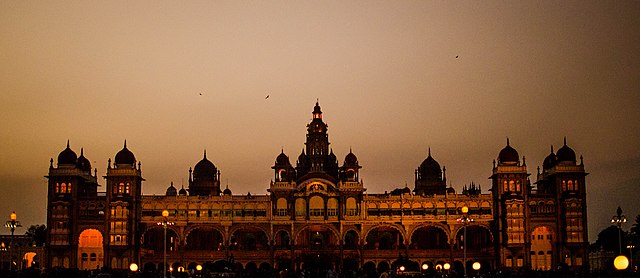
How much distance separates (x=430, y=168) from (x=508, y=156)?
20.3 metres

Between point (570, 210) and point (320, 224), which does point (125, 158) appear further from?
point (570, 210)

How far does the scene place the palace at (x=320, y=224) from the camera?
4279 inches

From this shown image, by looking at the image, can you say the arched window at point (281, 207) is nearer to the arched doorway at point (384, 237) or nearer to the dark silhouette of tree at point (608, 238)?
the arched doorway at point (384, 237)

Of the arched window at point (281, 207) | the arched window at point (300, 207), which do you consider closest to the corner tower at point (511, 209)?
the arched window at point (300, 207)

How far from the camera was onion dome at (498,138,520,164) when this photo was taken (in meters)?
112

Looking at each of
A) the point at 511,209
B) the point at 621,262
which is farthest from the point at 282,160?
the point at 621,262

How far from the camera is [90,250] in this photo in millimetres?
110438

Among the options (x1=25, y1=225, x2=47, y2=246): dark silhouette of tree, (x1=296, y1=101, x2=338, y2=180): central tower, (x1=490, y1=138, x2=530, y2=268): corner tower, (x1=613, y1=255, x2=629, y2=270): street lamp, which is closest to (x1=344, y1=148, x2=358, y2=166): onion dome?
(x1=296, y1=101, x2=338, y2=180): central tower

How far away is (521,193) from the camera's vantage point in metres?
110

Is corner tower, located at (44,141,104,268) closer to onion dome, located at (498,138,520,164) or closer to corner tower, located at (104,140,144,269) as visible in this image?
corner tower, located at (104,140,144,269)

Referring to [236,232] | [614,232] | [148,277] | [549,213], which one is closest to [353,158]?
[236,232]

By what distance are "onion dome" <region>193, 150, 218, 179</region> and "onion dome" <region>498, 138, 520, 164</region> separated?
39015 mm

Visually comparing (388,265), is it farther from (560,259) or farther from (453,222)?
(560,259)

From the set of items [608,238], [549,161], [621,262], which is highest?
[549,161]
